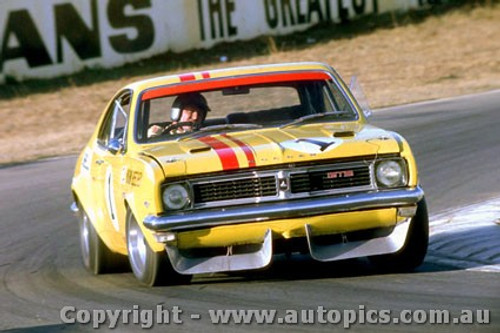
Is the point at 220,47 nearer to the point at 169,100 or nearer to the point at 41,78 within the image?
the point at 41,78

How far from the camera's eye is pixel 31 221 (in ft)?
39.3

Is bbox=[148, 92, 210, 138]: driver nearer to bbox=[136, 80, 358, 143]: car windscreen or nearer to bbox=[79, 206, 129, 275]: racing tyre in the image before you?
bbox=[136, 80, 358, 143]: car windscreen

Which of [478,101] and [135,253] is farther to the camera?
[478,101]

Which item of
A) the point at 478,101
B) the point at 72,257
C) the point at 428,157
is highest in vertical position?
the point at 72,257

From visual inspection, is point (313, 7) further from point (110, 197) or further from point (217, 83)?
point (110, 197)

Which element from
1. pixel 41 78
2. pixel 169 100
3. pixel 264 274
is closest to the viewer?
pixel 264 274

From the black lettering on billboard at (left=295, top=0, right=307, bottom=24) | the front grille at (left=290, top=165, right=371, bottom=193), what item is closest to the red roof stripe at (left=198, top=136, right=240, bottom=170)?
the front grille at (left=290, top=165, right=371, bottom=193)

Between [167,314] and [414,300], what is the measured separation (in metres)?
1.30

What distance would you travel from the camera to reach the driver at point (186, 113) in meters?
8.58

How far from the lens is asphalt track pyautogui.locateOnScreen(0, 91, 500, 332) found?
673cm

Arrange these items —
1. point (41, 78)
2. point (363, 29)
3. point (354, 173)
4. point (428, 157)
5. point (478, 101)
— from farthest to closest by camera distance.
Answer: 1. point (363, 29)
2. point (41, 78)
3. point (478, 101)
4. point (428, 157)
5. point (354, 173)

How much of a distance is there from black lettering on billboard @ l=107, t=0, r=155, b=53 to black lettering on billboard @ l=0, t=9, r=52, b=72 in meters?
1.63

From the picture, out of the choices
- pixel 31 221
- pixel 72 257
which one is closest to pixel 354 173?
pixel 72 257

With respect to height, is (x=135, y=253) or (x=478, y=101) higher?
(x=135, y=253)
